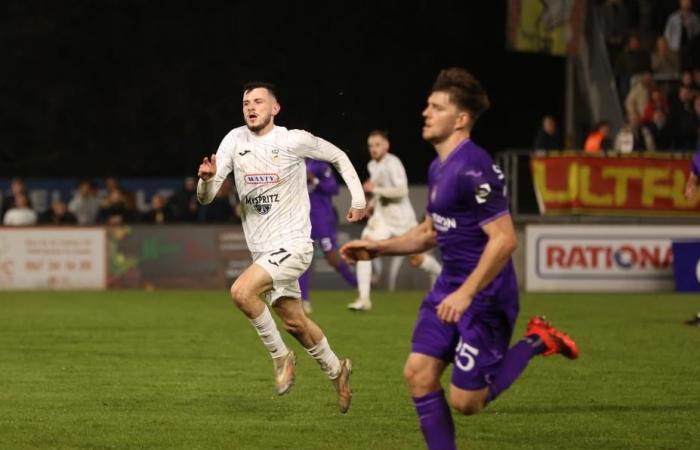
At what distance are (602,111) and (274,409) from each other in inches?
715

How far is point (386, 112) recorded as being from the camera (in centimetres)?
3534

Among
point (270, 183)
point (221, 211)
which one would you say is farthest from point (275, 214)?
point (221, 211)

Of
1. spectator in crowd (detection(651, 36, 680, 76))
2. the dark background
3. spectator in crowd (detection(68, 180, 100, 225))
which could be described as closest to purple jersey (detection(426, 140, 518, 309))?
spectator in crowd (detection(651, 36, 680, 76))

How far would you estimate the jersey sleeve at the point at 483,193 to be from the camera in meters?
6.80

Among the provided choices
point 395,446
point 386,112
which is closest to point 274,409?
point 395,446

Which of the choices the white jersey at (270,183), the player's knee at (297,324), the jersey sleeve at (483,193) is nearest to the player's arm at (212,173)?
the white jersey at (270,183)

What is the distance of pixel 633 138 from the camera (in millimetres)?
23391

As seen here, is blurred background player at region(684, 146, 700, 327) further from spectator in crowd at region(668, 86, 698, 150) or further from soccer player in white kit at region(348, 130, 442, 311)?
spectator in crowd at region(668, 86, 698, 150)

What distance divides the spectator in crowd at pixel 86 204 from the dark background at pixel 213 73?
916 cm

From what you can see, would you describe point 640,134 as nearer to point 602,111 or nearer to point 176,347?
point 602,111

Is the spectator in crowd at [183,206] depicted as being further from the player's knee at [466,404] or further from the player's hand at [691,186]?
the player's knee at [466,404]

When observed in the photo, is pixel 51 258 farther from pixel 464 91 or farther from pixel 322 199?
pixel 464 91

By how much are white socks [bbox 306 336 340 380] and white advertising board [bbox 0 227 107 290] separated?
15125 mm

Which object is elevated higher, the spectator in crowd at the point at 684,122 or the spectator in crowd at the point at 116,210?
the spectator in crowd at the point at 684,122
